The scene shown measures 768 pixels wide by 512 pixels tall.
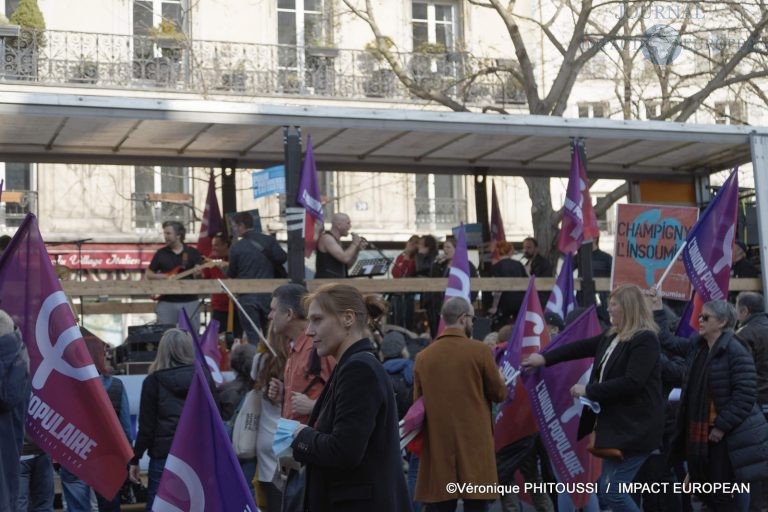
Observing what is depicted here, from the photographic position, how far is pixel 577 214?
12.5 metres

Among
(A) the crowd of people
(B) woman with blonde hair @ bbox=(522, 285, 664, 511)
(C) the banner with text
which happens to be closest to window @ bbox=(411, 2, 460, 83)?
(C) the banner with text

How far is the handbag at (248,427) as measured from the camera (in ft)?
23.8

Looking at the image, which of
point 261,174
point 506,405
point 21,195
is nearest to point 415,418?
point 506,405

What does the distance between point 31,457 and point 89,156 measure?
6583 mm

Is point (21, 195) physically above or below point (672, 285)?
above

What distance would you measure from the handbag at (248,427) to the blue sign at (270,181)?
5116mm

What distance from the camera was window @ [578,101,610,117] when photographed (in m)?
33.0

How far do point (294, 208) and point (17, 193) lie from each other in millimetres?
18990

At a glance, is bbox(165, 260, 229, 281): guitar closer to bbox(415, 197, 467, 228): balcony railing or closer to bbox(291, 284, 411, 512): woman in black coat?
bbox(291, 284, 411, 512): woman in black coat

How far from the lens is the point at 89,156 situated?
44.2ft

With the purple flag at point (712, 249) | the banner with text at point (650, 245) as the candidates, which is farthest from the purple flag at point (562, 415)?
the banner with text at point (650, 245)

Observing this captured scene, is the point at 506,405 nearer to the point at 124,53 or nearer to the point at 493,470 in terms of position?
the point at 493,470

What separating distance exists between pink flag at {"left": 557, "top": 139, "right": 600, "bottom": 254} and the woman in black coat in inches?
320

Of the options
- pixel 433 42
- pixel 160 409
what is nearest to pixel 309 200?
pixel 160 409
